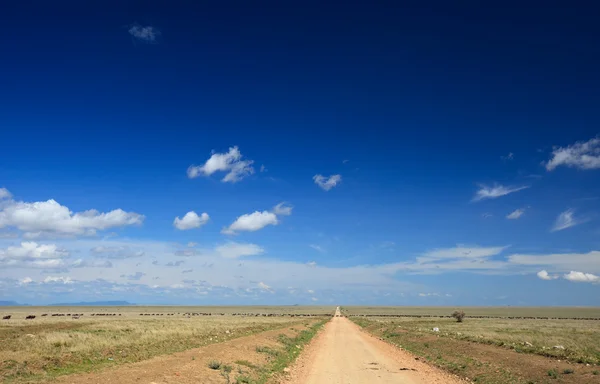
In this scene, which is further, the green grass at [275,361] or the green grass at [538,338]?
the green grass at [538,338]

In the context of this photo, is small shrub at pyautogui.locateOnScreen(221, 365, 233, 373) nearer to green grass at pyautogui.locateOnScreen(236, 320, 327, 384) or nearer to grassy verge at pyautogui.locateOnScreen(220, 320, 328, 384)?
grassy verge at pyautogui.locateOnScreen(220, 320, 328, 384)

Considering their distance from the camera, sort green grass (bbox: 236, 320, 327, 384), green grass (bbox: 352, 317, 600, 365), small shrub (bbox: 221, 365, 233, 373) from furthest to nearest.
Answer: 1. green grass (bbox: 352, 317, 600, 365)
2. small shrub (bbox: 221, 365, 233, 373)
3. green grass (bbox: 236, 320, 327, 384)

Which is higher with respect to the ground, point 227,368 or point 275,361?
point 227,368

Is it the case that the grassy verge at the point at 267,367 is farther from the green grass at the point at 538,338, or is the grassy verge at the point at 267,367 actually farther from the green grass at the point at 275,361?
the green grass at the point at 538,338

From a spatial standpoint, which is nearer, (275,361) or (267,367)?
(267,367)

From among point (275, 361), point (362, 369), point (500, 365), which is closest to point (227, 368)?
point (275, 361)

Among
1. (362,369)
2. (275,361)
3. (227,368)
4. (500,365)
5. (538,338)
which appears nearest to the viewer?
(227,368)

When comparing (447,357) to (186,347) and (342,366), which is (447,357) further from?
(186,347)

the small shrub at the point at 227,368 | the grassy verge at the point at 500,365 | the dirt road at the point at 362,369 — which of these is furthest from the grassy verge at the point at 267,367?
the grassy verge at the point at 500,365

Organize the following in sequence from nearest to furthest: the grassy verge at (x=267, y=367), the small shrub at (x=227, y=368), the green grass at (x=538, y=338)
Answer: the grassy verge at (x=267, y=367), the small shrub at (x=227, y=368), the green grass at (x=538, y=338)

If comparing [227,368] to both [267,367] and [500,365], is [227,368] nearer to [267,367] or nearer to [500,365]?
[267,367]

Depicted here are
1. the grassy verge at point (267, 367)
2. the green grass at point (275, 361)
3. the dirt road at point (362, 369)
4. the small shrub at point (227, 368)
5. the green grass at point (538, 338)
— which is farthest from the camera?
the green grass at point (538, 338)

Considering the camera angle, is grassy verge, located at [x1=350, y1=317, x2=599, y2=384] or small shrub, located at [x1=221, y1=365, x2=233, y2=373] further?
small shrub, located at [x1=221, y1=365, x2=233, y2=373]

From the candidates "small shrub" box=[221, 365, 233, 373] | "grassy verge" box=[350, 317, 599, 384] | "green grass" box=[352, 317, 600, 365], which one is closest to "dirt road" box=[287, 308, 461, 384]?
"grassy verge" box=[350, 317, 599, 384]
